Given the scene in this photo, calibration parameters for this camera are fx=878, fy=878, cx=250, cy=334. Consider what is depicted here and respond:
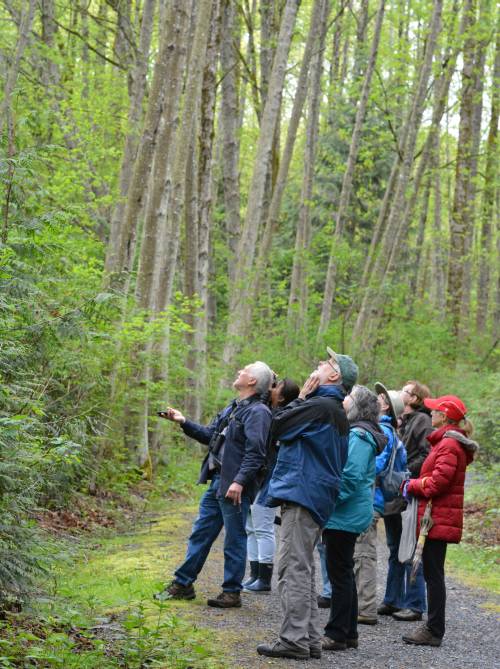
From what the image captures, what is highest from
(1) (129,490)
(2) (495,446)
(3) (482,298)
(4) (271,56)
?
(4) (271,56)

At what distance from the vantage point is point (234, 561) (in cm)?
716

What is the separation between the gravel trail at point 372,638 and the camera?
5.98 m

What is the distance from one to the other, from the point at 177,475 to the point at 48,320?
24.6ft

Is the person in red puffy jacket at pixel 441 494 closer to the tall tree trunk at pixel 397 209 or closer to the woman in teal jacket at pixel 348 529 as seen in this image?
the woman in teal jacket at pixel 348 529

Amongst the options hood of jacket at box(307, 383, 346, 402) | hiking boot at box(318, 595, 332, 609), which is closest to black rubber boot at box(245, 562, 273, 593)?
hiking boot at box(318, 595, 332, 609)

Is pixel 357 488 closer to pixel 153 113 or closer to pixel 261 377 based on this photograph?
pixel 261 377

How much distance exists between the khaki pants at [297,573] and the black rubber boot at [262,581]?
215cm

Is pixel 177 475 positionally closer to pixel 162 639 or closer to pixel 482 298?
pixel 162 639

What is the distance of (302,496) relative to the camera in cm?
585

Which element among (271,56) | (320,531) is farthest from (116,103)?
(320,531)

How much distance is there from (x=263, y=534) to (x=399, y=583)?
1.33 meters

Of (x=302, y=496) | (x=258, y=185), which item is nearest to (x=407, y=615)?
(x=302, y=496)

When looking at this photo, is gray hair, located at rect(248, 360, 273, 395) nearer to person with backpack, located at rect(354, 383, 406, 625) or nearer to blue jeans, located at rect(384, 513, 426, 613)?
person with backpack, located at rect(354, 383, 406, 625)

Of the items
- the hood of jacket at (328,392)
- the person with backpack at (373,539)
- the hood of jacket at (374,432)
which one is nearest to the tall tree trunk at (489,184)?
the person with backpack at (373,539)
